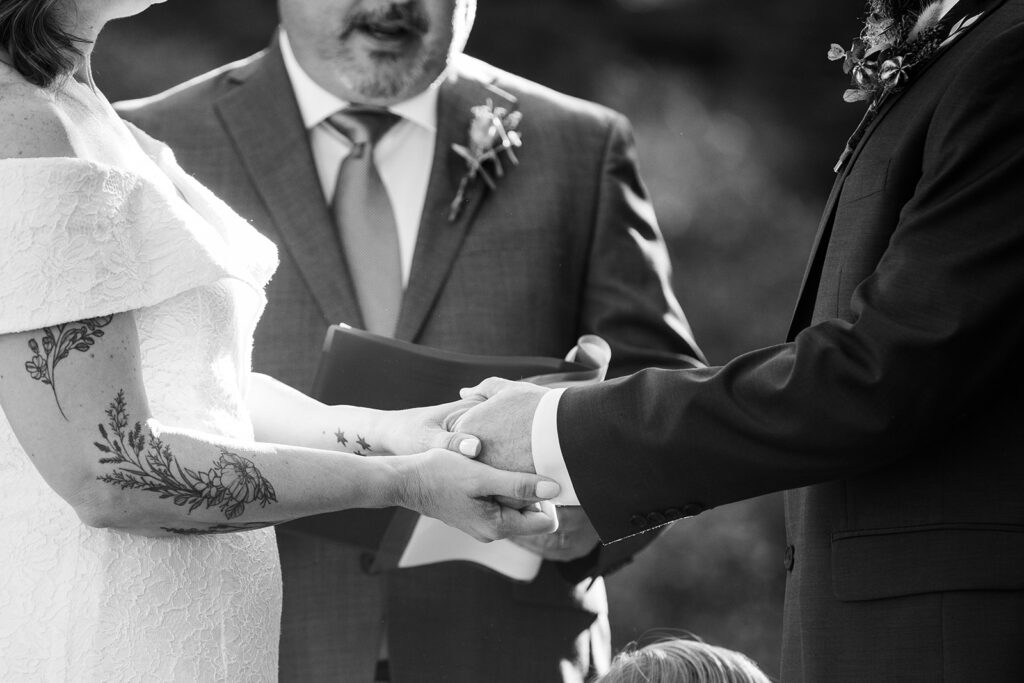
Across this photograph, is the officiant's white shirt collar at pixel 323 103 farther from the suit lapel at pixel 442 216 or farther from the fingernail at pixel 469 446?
the fingernail at pixel 469 446

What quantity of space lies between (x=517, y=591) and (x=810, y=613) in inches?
44.7

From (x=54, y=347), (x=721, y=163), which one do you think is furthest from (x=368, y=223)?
(x=721, y=163)

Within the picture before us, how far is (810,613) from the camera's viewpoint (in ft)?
8.42

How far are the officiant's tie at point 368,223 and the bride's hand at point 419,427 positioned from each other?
635 millimetres

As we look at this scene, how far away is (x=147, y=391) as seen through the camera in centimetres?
242

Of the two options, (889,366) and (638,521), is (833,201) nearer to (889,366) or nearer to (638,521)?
(889,366)

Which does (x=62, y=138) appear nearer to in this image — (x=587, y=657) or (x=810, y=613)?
(x=810, y=613)

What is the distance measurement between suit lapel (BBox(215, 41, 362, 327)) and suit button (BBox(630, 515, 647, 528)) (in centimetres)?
120

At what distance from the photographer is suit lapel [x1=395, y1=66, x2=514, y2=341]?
3.67m

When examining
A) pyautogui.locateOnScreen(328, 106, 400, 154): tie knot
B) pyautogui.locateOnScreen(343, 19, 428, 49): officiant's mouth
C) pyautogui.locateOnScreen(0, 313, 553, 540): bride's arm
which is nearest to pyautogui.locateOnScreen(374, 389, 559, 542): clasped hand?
pyautogui.locateOnScreen(0, 313, 553, 540): bride's arm

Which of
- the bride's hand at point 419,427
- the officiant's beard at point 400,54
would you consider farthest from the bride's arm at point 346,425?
the officiant's beard at point 400,54

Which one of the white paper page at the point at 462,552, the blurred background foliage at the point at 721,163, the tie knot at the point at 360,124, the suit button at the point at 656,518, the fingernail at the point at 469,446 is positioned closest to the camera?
the suit button at the point at 656,518

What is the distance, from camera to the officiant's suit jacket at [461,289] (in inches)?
141

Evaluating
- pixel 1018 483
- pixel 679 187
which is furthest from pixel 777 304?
pixel 1018 483
